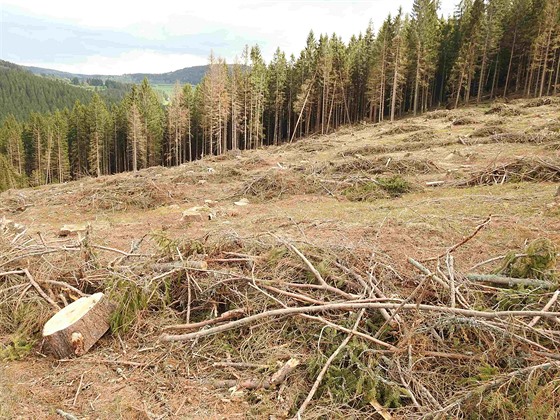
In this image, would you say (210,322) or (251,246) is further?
(251,246)

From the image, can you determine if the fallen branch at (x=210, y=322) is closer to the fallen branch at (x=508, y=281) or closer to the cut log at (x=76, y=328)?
the cut log at (x=76, y=328)

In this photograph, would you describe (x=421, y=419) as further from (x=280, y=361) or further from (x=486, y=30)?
(x=486, y=30)

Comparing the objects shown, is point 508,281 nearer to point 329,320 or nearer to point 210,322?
point 329,320

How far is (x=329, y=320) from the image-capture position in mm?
3914

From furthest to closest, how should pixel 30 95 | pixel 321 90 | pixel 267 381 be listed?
pixel 30 95 → pixel 321 90 → pixel 267 381

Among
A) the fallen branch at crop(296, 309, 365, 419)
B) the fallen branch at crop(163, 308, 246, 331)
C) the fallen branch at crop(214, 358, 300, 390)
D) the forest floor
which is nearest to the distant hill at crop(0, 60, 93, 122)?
the forest floor

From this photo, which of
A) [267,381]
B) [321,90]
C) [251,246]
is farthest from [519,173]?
[321,90]

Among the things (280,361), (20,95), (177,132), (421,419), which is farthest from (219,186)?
(20,95)

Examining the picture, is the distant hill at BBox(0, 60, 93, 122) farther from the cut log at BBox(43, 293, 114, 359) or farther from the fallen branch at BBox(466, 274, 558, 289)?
the fallen branch at BBox(466, 274, 558, 289)

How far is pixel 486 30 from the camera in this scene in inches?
1452

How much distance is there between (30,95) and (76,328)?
163 metres

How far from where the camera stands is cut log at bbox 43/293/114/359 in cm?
399

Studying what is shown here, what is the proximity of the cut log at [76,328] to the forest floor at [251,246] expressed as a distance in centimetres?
13

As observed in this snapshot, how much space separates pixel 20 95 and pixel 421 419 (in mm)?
160900
